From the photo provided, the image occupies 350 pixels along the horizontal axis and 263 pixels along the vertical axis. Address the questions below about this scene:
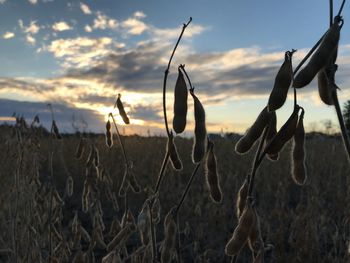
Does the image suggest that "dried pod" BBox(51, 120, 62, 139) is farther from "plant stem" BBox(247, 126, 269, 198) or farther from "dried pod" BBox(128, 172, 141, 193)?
"plant stem" BBox(247, 126, 269, 198)

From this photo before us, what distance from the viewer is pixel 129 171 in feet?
5.32

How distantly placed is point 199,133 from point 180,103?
0.08m

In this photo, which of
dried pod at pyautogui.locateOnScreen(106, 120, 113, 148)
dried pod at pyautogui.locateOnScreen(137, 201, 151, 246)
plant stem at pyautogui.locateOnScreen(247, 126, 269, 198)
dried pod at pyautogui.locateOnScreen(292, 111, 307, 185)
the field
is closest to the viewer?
plant stem at pyautogui.locateOnScreen(247, 126, 269, 198)

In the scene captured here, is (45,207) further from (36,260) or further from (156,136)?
(156,136)

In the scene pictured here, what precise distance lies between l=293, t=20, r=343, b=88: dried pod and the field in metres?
0.56

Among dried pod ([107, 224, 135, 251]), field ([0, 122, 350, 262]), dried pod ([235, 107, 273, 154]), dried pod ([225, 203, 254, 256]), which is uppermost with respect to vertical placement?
dried pod ([235, 107, 273, 154])

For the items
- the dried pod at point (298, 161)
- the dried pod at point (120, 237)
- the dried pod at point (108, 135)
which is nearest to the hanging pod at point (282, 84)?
the dried pod at point (298, 161)

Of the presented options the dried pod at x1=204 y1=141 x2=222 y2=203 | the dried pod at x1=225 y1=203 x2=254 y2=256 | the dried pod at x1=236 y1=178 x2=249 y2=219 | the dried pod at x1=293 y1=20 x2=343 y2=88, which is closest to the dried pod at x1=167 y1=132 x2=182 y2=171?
the dried pod at x1=204 y1=141 x2=222 y2=203

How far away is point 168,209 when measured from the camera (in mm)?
5430

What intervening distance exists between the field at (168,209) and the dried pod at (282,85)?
49cm

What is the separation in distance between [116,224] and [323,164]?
647cm

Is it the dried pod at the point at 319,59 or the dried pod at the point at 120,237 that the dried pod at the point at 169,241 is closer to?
the dried pod at the point at 120,237

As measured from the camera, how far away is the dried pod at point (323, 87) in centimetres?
78

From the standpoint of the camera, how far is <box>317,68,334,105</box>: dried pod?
78cm
